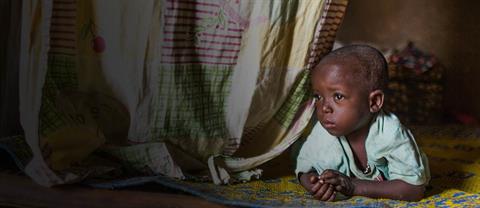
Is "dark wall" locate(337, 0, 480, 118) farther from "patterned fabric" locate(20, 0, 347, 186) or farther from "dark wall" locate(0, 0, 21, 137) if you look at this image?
"dark wall" locate(0, 0, 21, 137)

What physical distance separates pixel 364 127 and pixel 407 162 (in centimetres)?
12

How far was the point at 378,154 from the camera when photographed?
1.42 meters

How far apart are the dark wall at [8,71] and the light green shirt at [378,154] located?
0.64 m

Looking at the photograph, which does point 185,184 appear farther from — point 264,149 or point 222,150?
point 264,149

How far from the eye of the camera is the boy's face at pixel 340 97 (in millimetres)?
1375

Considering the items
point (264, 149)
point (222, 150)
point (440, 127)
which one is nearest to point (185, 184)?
point (222, 150)

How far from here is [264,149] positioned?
Answer: 61.0 inches

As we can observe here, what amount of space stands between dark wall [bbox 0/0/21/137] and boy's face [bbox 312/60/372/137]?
25.7 inches

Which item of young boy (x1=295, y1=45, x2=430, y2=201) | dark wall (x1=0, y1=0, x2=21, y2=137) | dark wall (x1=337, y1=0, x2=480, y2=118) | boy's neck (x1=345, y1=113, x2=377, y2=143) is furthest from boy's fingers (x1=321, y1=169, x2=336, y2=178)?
dark wall (x1=337, y1=0, x2=480, y2=118)

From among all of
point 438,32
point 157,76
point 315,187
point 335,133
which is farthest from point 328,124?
point 438,32

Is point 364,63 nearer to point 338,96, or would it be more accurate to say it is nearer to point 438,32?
point 338,96

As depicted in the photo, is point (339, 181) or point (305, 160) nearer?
point (339, 181)

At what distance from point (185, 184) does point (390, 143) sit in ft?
1.42

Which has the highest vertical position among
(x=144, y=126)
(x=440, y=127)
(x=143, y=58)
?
(x=143, y=58)
